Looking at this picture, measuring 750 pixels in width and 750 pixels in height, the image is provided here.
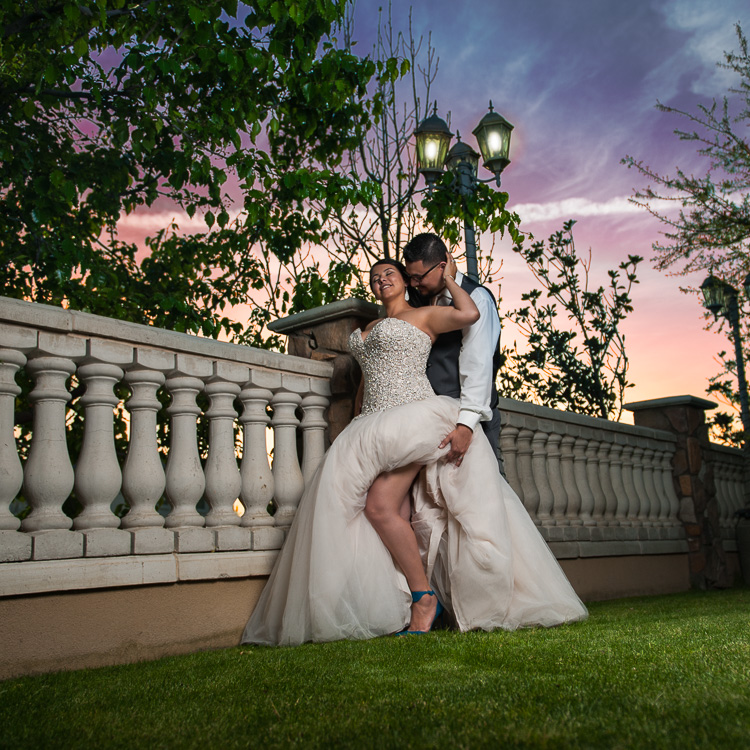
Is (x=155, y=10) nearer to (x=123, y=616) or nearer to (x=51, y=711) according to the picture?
(x=123, y=616)

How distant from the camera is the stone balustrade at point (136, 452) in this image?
3.09 meters

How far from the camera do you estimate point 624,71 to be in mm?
8516

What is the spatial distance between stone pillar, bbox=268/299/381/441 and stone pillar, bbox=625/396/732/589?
4.24 m

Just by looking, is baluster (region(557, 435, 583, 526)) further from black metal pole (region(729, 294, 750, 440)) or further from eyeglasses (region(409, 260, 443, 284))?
black metal pole (region(729, 294, 750, 440))

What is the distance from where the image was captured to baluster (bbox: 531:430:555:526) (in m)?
5.95

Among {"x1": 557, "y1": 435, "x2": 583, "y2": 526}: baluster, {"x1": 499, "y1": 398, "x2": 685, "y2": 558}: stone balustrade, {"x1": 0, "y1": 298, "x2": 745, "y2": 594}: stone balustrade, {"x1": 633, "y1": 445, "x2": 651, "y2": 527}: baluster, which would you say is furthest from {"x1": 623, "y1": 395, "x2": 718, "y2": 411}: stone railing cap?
{"x1": 0, "y1": 298, "x2": 745, "y2": 594}: stone balustrade

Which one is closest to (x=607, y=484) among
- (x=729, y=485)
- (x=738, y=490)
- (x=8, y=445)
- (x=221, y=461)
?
(x=729, y=485)

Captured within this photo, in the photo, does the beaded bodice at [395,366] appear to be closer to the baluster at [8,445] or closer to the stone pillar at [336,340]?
the stone pillar at [336,340]

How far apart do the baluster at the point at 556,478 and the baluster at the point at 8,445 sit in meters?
4.22

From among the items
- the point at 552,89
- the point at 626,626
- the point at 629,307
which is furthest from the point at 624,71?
the point at 626,626

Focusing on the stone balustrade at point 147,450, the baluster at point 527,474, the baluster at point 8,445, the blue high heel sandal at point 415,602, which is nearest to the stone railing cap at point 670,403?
the baluster at point 527,474

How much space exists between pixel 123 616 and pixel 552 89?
7786 millimetres

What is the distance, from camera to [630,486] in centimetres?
703

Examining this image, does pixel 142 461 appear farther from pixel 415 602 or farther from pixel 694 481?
pixel 694 481
